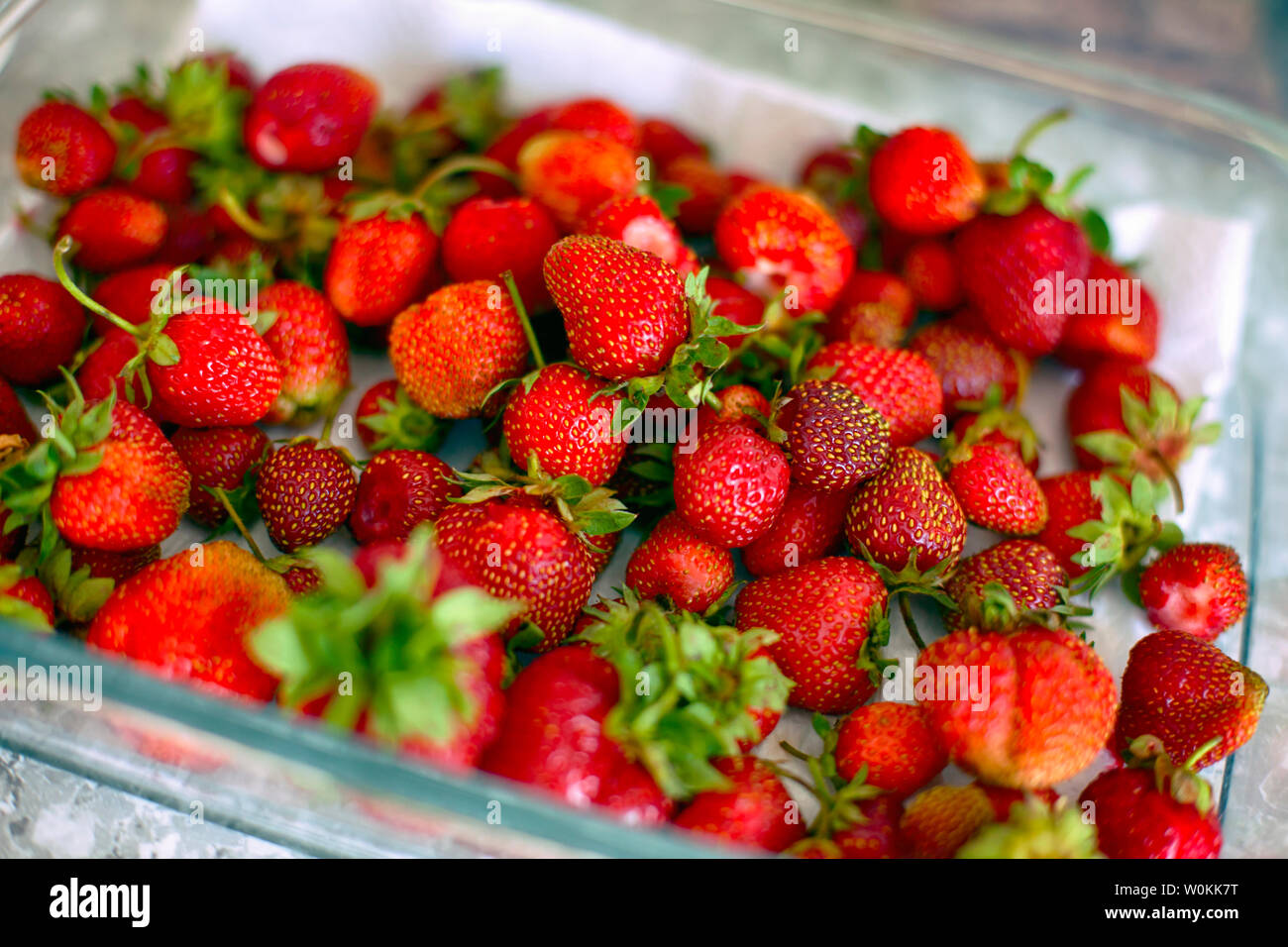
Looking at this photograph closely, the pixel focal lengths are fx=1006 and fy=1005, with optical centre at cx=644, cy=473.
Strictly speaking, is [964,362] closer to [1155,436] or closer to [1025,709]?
[1155,436]

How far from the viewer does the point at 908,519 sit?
3.05ft

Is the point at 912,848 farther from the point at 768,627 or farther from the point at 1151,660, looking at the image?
the point at 1151,660

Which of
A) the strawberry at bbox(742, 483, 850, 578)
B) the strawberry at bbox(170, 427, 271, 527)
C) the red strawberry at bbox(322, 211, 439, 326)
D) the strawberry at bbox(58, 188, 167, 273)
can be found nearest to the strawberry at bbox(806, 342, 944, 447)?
the strawberry at bbox(742, 483, 850, 578)

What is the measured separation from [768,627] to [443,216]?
571 millimetres

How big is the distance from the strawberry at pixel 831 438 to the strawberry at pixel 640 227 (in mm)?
188

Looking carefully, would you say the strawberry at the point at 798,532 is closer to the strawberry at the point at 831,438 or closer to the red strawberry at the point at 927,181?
the strawberry at the point at 831,438

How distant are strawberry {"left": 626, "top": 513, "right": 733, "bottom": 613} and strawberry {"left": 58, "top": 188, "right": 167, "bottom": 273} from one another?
25.5 inches

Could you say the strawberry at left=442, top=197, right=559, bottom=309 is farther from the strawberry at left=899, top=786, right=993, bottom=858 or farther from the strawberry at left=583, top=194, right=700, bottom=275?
the strawberry at left=899, top=786, right=993, bottom=858

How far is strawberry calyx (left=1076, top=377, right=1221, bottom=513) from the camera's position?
44.3 inches

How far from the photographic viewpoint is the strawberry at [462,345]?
953 millimetres
